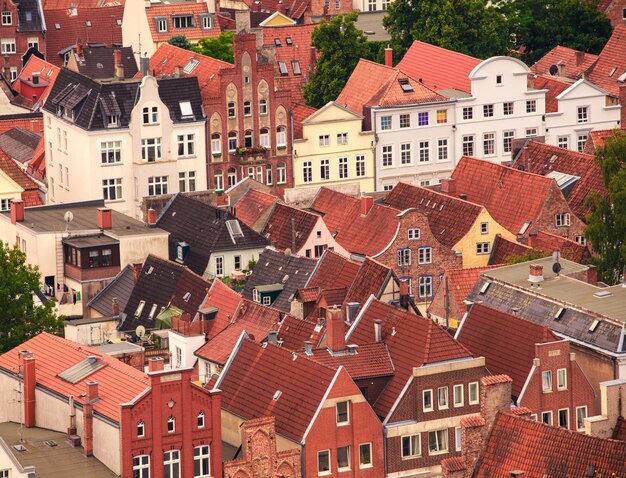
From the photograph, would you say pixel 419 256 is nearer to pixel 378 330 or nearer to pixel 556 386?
pixel 378 330

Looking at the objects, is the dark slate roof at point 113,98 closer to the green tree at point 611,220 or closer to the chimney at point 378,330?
the green tree at point 611,220

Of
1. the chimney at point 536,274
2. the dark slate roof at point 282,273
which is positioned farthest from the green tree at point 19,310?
the chimney at point 536,274

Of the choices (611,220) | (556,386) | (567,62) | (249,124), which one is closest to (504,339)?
(556,386)

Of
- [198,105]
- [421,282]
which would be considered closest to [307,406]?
[421,282]

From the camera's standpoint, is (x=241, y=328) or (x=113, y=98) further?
(x=113, y=98)

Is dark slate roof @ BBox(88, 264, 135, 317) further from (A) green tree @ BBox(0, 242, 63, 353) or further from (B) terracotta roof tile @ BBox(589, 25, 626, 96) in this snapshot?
(B) terracotta roof tile @ BBox(589, 25, 626, 96)

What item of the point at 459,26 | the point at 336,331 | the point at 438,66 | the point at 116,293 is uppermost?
the point at 459,26

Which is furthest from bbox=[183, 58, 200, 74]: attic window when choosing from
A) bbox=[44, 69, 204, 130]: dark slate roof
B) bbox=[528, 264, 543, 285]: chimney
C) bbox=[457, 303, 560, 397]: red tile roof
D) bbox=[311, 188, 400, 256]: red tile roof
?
bbox=[457, 303, 560, 397]: red tile roof

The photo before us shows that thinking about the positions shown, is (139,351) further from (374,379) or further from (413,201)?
(413,201)
